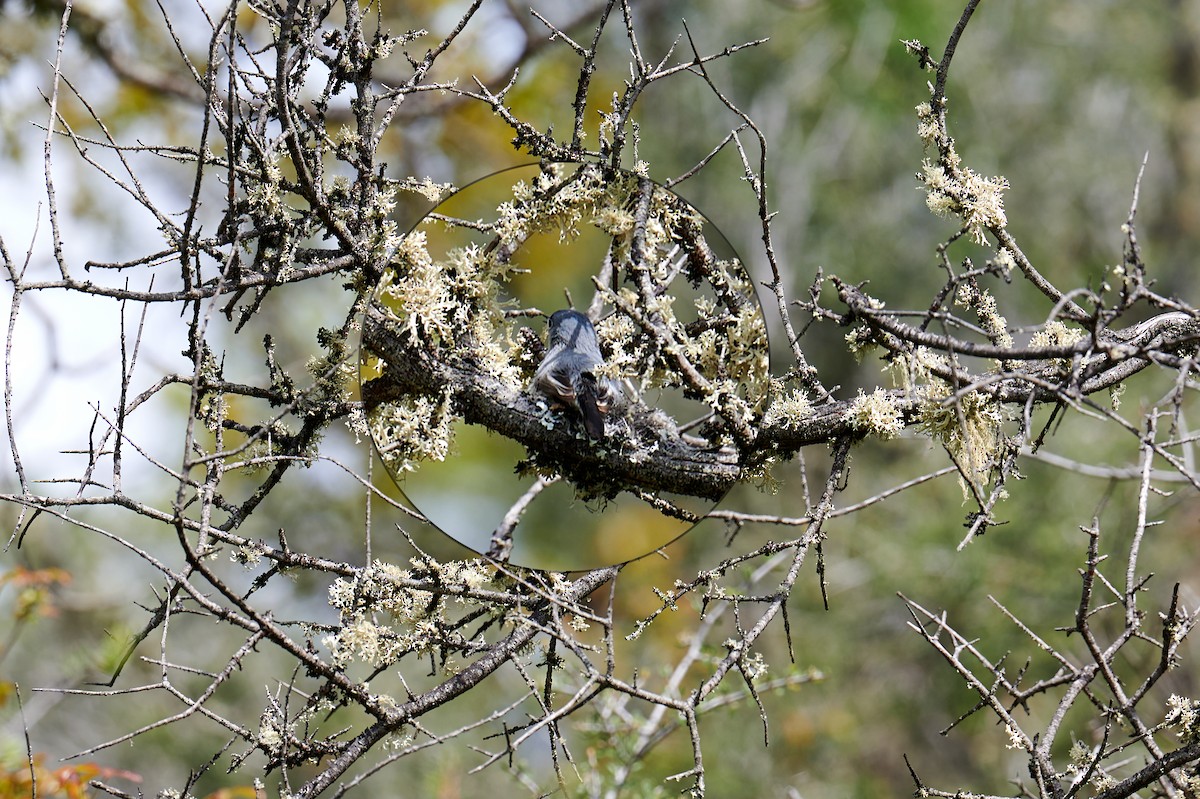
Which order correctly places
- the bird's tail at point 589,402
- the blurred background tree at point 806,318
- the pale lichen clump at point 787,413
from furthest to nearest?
1. the blurred background tree at point 806,318
2. the pale lichen clump at point 787,413
3. the bird's tail at point 589,402

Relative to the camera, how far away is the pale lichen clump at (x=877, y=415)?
142 cm

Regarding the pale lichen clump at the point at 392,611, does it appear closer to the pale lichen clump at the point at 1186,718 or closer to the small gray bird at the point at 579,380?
the small gray bird at the point at 579,380

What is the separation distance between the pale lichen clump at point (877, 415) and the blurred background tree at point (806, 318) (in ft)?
7.48

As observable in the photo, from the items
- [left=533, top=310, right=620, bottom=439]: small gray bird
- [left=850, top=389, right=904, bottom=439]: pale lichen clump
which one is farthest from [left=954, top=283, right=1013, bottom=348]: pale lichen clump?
[left=533, top=310, right=620, bottom=439]: small gray bird

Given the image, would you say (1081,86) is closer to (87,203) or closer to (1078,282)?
(1078,282)

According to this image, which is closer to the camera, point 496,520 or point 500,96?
point 500,96

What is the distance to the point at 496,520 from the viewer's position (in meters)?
1.61

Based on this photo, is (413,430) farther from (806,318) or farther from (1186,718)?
(806,318)

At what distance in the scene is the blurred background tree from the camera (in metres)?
4.70

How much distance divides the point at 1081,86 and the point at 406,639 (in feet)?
27.2

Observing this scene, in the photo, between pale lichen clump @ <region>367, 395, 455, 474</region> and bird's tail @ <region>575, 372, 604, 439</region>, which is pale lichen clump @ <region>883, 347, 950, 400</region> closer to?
bird's tail @ <region>575, 372, 604, 439</region>

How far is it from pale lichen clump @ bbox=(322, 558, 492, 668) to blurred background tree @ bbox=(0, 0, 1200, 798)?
1.98 m

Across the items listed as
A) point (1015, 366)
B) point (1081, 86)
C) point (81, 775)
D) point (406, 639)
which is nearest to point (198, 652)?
point (81, 775)
